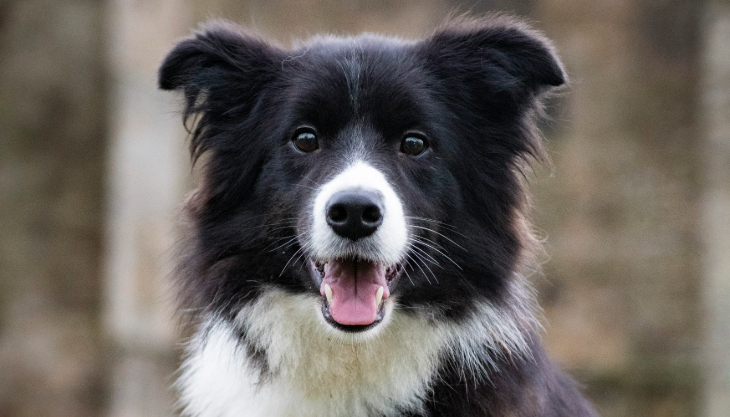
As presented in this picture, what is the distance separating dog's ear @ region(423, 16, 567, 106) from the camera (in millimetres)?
4102

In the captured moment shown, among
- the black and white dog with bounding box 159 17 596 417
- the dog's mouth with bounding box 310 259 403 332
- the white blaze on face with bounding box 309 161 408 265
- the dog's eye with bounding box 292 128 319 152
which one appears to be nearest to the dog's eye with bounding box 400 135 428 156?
the black and white dog with bounding box 159 17 596 417

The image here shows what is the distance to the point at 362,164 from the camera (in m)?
3.75

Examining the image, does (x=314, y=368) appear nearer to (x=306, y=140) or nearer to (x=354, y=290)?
(x=354, y=290)

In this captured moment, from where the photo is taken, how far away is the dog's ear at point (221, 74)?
Answer: 4.32 metres

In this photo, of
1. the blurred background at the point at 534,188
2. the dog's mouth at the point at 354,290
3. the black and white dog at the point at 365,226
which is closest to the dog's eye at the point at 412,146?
the black and white dog at the point at 365,226

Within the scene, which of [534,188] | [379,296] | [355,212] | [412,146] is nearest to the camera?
[355,212]

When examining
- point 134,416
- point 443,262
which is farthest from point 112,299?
point 443,262

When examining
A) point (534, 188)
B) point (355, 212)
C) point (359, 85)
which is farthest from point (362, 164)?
point (534, 188)

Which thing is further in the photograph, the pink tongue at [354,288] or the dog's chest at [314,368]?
the dog's chest at [314,368]

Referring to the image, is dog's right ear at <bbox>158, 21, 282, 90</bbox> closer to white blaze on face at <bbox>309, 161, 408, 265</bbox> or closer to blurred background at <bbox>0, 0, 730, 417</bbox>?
white blaze on face at <bbox>309, 161, 408, 265</bbox>

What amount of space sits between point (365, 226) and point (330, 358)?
0.68 m

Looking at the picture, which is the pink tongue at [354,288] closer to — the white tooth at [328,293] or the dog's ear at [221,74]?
the white tooth at [328,293]

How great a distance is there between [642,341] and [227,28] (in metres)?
7.30

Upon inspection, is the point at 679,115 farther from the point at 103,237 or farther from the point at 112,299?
the point at 103,237
